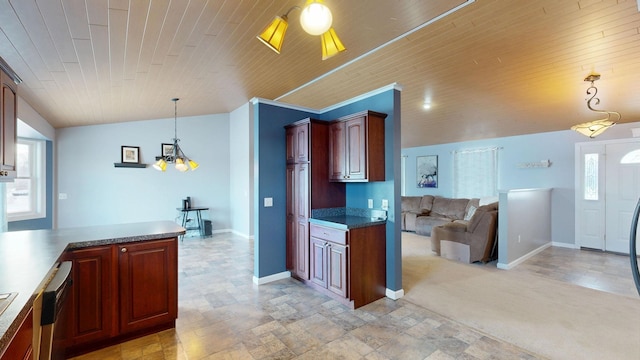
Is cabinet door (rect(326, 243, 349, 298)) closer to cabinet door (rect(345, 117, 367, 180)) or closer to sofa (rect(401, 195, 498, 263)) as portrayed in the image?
cabinet door (rect(345, 117, 367, 180))

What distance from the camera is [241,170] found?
22.8ft

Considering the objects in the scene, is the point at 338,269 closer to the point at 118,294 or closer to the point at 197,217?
the point at 118,294

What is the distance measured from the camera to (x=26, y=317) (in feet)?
3.55

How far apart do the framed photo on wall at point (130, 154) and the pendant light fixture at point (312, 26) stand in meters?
6.23

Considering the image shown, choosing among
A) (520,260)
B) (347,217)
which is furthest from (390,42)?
(520,260)

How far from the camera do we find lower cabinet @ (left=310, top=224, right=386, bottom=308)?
296cm

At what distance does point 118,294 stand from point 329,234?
2010 millimetres

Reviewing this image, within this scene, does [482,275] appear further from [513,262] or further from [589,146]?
[589,146]

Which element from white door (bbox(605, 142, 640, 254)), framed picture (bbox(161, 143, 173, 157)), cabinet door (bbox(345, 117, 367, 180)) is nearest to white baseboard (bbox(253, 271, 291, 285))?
cabinet door (bbox(345, 117, 367, 180))

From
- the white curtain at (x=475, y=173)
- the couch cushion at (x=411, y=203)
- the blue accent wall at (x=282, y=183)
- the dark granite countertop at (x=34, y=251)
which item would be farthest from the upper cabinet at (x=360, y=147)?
the couch cushion at (x=411, y=203)

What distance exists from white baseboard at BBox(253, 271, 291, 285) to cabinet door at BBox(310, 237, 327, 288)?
0.63 m

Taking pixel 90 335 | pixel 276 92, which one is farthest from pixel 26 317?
pixel 276 92

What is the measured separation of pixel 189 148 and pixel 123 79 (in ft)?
12.2

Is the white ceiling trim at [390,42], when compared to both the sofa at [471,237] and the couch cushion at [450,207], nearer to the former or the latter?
the sofa at [471,237]
